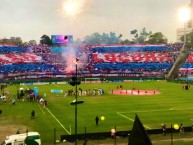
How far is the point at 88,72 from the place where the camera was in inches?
4385

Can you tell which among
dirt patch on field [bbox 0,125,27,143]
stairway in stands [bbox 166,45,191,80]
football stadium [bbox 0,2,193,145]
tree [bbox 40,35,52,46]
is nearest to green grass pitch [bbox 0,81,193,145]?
football stadium [bbox 0,2,193,145]

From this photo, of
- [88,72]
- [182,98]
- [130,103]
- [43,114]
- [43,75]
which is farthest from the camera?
[88,72]

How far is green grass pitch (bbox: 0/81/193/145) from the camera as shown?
39.2 m

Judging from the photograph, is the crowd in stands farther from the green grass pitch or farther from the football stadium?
the green grass pitch

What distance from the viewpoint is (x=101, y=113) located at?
1859 inches

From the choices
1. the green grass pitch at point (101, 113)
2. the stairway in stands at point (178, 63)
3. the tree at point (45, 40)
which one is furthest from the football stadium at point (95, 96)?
the tree at point (45, 40)

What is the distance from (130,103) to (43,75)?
5391 centimetres

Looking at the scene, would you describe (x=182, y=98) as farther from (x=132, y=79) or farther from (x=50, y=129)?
(x=132, y=79)

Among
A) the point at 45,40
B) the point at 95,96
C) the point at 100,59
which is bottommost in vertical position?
the point at 95,96

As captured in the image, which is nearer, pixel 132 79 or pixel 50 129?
pixel 50 129

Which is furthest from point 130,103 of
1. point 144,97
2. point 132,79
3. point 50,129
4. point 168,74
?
point 168,74

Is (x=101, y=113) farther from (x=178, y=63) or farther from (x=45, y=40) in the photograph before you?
(x=45, y=40)

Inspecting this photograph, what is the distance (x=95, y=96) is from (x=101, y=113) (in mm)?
18339

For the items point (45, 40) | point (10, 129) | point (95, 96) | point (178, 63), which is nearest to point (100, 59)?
point (178, 63)
